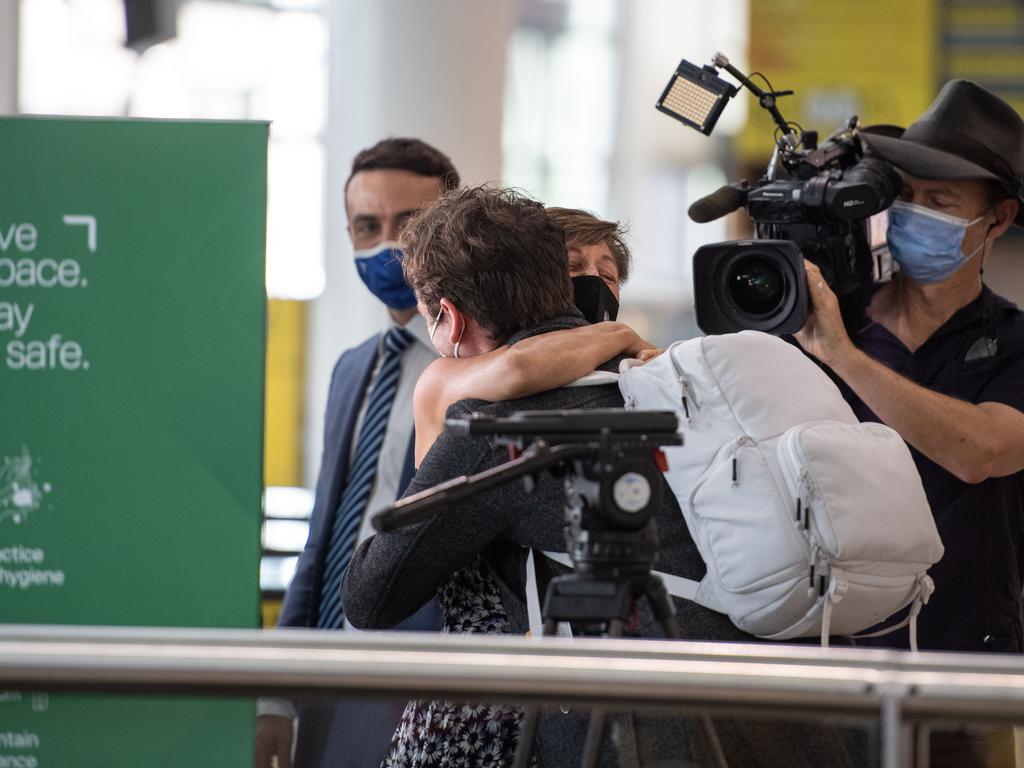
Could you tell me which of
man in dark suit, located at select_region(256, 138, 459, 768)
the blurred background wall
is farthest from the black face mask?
the blurred background wall

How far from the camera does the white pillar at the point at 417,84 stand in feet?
12.4

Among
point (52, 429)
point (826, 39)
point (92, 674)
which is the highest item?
point (826, 39)

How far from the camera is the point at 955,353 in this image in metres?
2.33

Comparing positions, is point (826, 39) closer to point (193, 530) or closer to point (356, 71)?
point (356, 71)

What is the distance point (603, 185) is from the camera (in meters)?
9.71

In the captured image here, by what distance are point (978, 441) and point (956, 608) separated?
29 centimetres

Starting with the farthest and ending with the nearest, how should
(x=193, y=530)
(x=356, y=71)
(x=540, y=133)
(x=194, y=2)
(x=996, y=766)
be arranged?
1. (x=540, y=133)
2. (x=194, y=2)
3. (x=356, y=71)
4. (x=193, y=530)
5. (x=996, y=766)

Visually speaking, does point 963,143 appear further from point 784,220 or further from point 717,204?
point 717,204

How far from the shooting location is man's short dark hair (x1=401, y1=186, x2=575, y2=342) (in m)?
1.67

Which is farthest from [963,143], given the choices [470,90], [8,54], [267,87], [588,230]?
[267,87]

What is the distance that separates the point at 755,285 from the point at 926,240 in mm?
406

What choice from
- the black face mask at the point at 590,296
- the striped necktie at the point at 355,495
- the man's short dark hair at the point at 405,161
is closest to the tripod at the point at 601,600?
the black face mask at the point at 590,296

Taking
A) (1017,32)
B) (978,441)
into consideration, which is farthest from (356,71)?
(1017,32)

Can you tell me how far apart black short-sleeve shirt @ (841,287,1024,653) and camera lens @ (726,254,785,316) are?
0.32m
